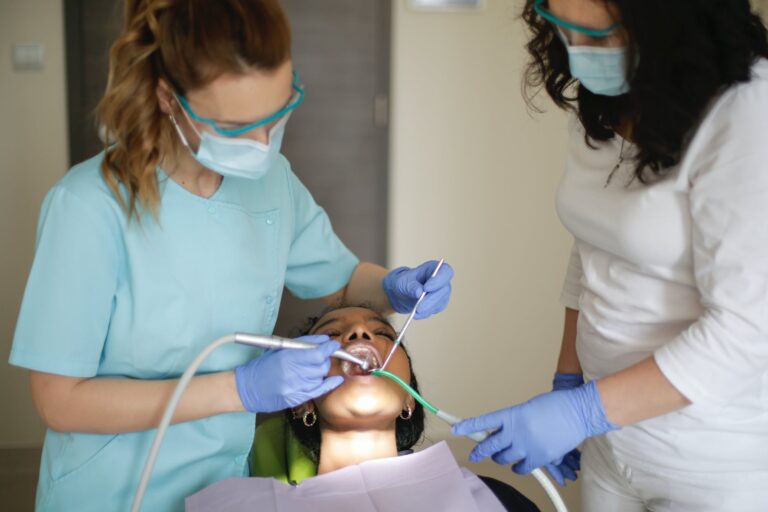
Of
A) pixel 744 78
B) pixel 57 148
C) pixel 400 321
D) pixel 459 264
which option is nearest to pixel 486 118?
pixel 459 264

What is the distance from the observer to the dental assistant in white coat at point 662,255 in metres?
1.09

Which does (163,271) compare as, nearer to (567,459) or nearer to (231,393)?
(231,393)

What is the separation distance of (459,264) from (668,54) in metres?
2.04

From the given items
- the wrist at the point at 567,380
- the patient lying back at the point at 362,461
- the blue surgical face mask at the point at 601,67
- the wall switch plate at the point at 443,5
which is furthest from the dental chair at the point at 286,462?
the wall switch plate at the point at 443,5

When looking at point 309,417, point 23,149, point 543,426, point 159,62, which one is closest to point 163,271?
point 159,62

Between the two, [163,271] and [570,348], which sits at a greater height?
[163,271]

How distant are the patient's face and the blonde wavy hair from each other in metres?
0.55

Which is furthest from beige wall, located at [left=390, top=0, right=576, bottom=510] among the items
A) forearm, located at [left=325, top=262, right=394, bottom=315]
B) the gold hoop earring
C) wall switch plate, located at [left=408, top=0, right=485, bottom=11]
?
the gold hoop earring

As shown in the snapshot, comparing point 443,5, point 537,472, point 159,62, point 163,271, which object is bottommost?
point 537,472

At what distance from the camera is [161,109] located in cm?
125

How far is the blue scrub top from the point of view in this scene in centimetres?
119

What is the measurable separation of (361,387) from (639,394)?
1.94 feet

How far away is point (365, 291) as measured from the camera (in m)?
1.78

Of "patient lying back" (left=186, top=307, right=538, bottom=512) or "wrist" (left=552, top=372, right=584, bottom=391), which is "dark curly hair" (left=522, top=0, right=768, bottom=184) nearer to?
"wrist" (left=552, top=372, right=584, bottom=391)
